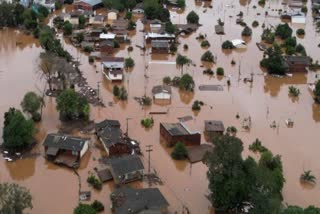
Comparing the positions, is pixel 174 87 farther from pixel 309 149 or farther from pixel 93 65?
pixel 309 149

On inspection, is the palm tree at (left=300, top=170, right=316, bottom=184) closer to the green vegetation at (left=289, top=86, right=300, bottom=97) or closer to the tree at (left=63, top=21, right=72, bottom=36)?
the green vegetation at (left=289, top=86, right=300, bottom=97)

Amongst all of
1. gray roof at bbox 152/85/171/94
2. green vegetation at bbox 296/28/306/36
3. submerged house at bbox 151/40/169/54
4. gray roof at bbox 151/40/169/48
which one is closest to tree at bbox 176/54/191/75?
submerged house at bbox 151/40/169/54

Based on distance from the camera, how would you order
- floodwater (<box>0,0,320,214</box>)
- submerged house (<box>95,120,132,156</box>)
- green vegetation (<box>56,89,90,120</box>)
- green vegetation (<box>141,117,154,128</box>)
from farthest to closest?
1. green vegetation (<box>141,117,154,128</box>)
2. green vegetation (<box>56,89,90,120</box>)
3. submerged house (<box>95,120,132,156</box>)
4. floodwater (<box>0,0,320,214</box>)

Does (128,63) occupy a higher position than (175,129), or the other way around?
(128,63)

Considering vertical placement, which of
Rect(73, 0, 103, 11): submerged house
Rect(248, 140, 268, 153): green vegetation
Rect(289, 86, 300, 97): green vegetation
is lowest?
Rect(248, 140, 268, 153): green vegetation

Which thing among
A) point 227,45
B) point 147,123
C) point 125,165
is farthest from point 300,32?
point 125,165

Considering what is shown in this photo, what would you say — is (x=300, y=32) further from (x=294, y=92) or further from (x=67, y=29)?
(x=67, y=29)
